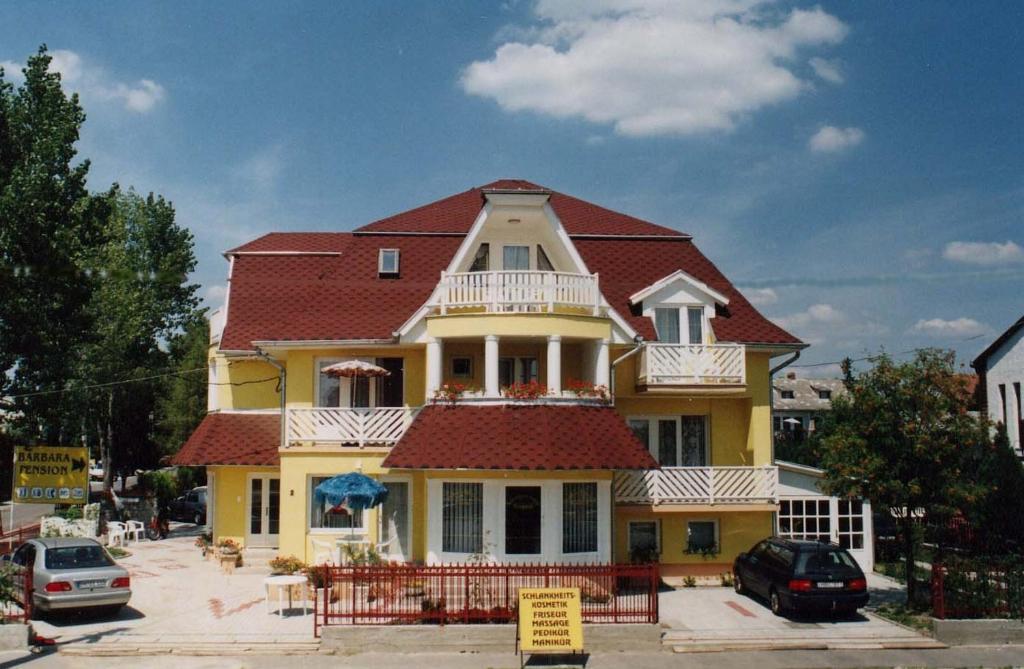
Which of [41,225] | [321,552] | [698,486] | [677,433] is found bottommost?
[321,552]

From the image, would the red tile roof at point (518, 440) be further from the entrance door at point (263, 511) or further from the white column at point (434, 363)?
the entrance door at point (263, 511)

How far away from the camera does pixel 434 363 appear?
22266 mm

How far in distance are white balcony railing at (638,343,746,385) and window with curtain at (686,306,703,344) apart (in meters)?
1.53

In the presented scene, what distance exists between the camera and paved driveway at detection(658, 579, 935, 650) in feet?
55.1

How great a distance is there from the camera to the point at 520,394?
69.9 ft

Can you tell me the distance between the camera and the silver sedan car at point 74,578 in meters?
17.4

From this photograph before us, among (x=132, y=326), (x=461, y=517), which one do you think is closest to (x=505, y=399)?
(x=461, y=517)

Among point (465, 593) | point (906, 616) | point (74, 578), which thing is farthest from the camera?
point (906, 616)

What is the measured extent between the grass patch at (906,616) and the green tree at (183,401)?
3456 centimetres

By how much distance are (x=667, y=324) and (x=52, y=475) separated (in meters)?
18.4

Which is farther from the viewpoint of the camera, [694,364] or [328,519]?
[694,364]

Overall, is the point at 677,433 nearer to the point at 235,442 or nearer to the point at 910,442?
the point at 910,442

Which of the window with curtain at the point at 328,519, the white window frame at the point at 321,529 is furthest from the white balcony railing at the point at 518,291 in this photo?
the window with curtain at the point at 328,519

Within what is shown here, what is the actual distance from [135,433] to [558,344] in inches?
1493
